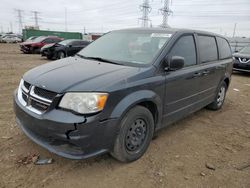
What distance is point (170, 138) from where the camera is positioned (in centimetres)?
367

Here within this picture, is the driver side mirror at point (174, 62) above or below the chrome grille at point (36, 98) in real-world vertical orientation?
above

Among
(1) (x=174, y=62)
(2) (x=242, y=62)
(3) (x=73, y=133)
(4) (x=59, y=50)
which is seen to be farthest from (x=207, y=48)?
(4) (x=59, y=50)

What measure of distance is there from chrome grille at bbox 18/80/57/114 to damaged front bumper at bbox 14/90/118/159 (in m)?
0.08

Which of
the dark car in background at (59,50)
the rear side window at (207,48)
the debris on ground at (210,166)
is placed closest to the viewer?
the debris on ground at (210,166)

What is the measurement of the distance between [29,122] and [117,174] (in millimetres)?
1210

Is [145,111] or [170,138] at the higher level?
[145,111]

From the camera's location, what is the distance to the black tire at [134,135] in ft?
8.67

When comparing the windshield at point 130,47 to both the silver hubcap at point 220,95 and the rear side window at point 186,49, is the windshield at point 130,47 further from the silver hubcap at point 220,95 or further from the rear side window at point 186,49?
the silver hubcap at point 220,95

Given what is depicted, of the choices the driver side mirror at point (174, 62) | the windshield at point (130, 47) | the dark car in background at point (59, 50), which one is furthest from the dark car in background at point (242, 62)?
the dark car in background at point (59, 50)

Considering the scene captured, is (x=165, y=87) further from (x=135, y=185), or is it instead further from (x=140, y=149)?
(x=135, y=185)

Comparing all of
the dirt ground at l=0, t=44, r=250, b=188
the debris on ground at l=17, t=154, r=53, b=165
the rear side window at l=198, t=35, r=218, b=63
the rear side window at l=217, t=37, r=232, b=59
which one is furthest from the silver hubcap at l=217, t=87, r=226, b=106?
the debris on ground at l=17, t=154, r=53, b=165

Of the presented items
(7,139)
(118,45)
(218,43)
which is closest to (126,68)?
(118,45)

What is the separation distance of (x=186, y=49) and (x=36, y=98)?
242 cm

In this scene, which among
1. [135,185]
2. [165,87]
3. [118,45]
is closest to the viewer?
[135,185]
